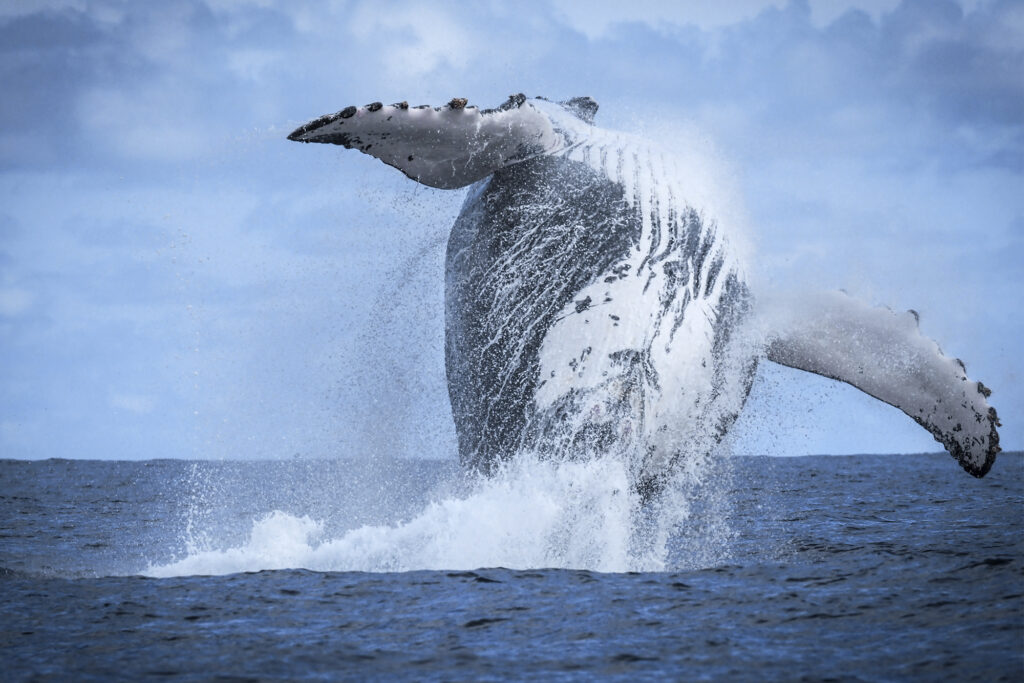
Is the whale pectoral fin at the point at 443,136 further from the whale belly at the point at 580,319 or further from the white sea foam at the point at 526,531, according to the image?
the white sea foam at the point at 526,531

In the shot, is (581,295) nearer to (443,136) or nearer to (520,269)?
(520,269)

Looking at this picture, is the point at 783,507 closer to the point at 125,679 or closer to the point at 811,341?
the point at 811,341

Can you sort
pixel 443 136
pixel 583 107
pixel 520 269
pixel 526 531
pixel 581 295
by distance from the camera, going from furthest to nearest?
pixel 583 107 < pixel 520 269 < pixel 581 295 < pixel 526 531 < pixel 443 136

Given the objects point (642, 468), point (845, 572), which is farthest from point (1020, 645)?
point (642, 468)

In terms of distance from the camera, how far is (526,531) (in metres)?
7.73

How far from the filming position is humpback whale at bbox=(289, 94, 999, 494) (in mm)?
7504

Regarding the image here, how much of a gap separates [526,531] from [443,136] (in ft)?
9.57

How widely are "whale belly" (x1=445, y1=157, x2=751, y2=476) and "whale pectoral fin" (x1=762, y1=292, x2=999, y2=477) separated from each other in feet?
4.24

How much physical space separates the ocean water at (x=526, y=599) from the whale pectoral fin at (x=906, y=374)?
0.95 m

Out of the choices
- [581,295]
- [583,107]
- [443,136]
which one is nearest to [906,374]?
[581,295]

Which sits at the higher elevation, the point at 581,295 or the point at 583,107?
the point at 583,107

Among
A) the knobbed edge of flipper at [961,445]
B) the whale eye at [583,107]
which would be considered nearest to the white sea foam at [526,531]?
the knobbed edge of flipper at [961,445]

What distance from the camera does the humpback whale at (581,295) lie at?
7504mm

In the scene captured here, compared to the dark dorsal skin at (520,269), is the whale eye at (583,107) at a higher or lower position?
higher
